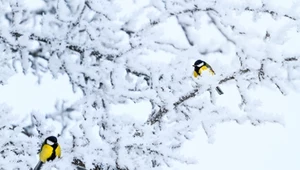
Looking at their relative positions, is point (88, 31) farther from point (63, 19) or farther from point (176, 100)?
point (176, 100)

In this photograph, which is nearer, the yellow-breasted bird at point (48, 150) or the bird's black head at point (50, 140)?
the yellow-breasted bird at point (48, 150)

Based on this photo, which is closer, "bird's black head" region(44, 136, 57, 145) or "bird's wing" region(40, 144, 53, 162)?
"bird's wing" region(40, 144, 53, 162)

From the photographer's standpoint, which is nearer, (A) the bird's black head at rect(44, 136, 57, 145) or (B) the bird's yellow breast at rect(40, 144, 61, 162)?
(B) the bird's yellow breast at rect(40, 144, 61, 162)

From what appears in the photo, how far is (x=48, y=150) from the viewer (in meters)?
4.23

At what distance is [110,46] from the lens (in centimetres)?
447

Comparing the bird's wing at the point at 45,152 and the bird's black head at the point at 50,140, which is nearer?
the bird's wing at the point at 45,152

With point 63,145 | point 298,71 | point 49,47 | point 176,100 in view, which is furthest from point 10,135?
point 298,71

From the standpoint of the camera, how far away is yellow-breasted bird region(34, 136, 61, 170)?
3.66m

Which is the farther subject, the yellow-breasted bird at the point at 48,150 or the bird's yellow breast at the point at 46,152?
the bird's yellow breast at the point at 46,152

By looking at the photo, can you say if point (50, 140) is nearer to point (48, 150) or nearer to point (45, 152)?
point (48, 150)

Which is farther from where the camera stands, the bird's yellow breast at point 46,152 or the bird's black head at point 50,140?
the bird's black head at point 50,140

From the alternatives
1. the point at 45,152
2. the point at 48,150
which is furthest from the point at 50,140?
the point at 45,152

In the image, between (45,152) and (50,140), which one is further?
(50,140)

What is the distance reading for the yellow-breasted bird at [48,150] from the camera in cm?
366
